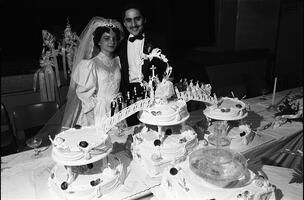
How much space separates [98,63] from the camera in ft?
7.93

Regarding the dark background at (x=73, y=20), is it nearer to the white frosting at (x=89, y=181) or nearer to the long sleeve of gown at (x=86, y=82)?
the long sleeve of gown at (x=86, y=82)

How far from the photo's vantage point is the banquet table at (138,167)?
5.81ft

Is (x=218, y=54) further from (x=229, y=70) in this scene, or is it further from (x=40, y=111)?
(x=40, y=111)

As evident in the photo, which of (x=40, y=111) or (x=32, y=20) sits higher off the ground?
(x=32, y=20)

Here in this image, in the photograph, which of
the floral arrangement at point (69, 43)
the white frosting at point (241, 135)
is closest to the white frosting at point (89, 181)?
the white frosting at point (241, 135)

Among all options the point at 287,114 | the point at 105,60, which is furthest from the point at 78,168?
the point at 287,114

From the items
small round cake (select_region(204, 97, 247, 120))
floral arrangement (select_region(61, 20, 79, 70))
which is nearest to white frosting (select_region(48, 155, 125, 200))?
small round cake (select_region(204, 97, 247, 120))

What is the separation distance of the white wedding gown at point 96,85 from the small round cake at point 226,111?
872 millimetres

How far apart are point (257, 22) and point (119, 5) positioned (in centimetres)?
247

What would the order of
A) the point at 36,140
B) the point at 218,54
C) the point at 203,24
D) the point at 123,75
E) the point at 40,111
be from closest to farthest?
the point at 36,140 < the point at 123,75 < the point at 40,111 < the point at 203,24 < the point at 218,54

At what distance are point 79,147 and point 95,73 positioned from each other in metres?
0.90

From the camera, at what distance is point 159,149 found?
1958 millimetres

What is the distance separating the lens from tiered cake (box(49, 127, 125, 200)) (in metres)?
1.63

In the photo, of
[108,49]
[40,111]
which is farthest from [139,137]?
[40,111]
